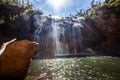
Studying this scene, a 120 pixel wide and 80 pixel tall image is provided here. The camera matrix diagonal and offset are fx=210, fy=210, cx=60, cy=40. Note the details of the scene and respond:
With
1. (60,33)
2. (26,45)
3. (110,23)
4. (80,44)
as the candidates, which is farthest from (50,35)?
(26,45)

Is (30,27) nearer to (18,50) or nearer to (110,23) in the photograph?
(110,23)

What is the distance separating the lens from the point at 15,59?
814 inches

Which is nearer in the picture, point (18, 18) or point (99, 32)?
point (18, 18)

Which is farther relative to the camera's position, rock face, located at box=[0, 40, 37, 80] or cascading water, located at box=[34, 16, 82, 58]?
cascading water, located at box=[34, 16, 82, 58]

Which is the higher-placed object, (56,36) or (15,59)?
(56,36)

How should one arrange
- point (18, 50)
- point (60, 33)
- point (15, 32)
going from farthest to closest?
point (60, 33) < point (15, 32) < point (18, 50)

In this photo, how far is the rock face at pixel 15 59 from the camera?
789 inches

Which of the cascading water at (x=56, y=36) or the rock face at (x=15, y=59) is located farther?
the cascading water at (x=56, y=36)

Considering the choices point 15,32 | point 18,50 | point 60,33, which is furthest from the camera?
point 60,33

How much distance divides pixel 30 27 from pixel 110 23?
28.9m

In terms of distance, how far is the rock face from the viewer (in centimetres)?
2005

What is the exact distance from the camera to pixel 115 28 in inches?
2948

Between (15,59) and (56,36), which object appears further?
(56,36)

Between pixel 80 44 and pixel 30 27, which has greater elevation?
pixel 30 27
